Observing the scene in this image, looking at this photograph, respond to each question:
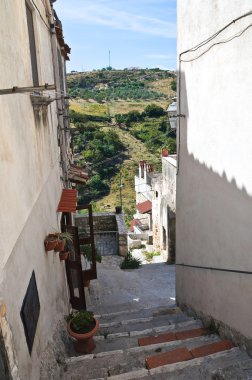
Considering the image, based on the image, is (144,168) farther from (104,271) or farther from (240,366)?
(240,366)

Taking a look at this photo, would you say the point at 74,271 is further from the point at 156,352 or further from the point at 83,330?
the point at 156,352

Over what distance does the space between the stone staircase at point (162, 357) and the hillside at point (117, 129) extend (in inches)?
934

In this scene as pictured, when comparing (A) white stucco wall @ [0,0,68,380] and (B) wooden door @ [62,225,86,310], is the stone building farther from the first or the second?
(A) white stucco wall @ [0,0,68,380]

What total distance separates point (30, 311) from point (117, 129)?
5151cm

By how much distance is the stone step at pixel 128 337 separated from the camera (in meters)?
5.95

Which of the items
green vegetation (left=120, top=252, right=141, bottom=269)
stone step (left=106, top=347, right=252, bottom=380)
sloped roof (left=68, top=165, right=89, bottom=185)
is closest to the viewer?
stone step (left=106, top=347, right=252, bottom=380)

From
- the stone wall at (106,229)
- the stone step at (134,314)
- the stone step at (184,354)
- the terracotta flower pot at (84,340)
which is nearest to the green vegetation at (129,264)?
the stone wall at (106,229)

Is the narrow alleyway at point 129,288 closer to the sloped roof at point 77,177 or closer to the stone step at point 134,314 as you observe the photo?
the stone step at point 134,314

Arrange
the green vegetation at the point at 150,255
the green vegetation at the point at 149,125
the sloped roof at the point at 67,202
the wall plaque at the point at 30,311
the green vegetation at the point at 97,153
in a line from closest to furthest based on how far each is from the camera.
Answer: the wall plaque at the point at 30,311 → the sloped roof at the point at 67,202 → the green vegetation at the point at 150,255 → the green vegetation at the point at 97,153 → the green vegetation at the point at 149,125

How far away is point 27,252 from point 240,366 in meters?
3.46

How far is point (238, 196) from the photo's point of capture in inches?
199

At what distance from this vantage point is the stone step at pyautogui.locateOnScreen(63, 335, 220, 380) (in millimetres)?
4834

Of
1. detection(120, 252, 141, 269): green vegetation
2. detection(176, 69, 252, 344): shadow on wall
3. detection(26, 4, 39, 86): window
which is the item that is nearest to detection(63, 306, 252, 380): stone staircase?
detection(176, 69, 252, 344): shadow on wall

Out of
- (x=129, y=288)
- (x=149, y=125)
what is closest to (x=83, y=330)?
(x=129, y=288)
